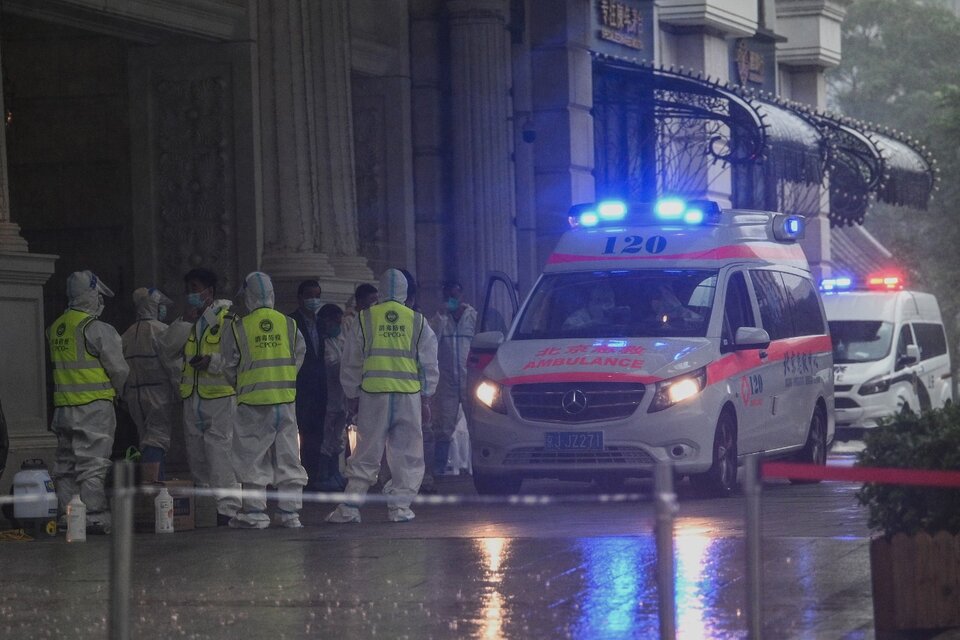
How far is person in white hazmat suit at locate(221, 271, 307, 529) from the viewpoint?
45.7ft

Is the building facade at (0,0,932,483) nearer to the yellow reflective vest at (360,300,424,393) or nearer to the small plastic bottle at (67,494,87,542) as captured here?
the small plastic bottle at (67,494,87,542)

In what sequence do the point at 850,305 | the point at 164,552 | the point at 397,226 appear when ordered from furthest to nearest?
the point at 850,305 < the point at 397,226 < the point at 164,552

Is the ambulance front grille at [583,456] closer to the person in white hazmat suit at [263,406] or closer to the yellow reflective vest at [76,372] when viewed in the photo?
the person in white hazmat suit at [263,406]

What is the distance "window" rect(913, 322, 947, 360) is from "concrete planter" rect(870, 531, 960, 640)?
715 inches

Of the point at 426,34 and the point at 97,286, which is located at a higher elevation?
the point at 426,34

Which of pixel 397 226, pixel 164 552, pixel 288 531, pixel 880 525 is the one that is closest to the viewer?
pixel 880 525

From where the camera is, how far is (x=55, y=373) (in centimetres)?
1370

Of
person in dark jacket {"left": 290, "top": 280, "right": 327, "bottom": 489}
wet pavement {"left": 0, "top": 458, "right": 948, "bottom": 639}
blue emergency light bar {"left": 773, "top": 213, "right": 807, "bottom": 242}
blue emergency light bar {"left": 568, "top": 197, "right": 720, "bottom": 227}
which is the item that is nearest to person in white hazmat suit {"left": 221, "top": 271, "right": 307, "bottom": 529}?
wet pavement {"left": 0, "top": 458, "right": 948, "bottom": 639}

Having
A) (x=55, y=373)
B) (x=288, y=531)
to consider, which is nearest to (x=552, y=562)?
(x=288, y=531)

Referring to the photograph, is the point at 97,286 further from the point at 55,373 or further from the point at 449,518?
the point at 449,518

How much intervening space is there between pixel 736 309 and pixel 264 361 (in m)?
4.29

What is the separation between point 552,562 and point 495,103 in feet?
42.5

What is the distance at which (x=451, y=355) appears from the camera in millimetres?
20156

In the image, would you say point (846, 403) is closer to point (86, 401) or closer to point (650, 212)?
point (650, 212)
